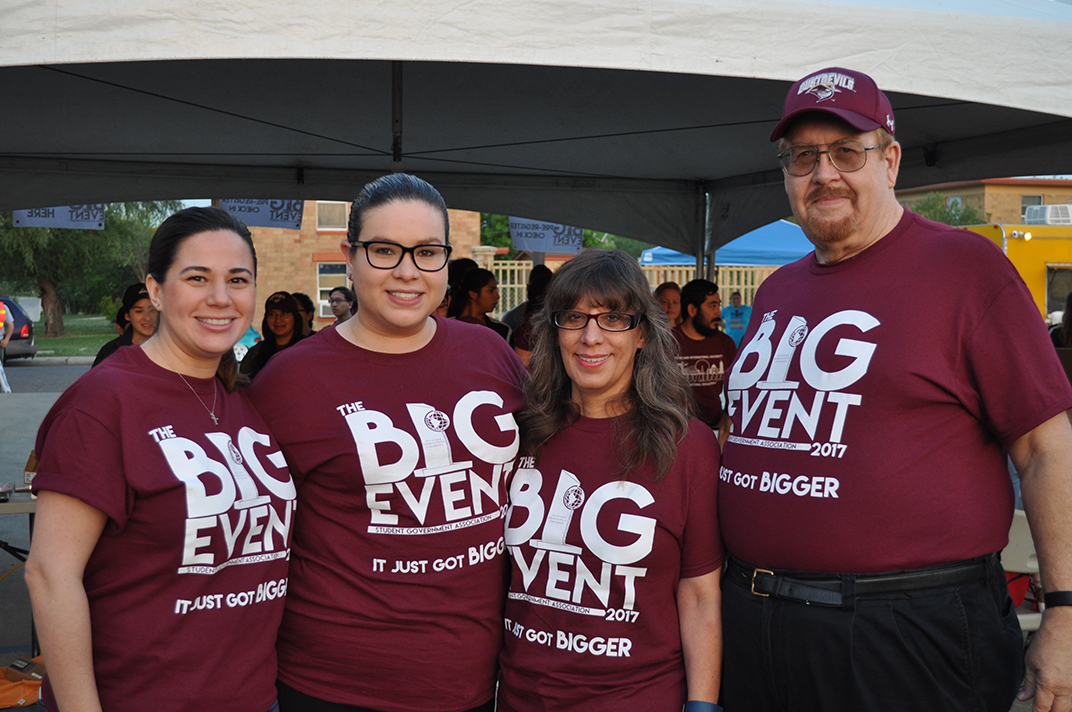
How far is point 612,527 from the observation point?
1.79 meters

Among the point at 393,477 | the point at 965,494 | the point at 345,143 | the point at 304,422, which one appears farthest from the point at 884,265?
the point at 345,143

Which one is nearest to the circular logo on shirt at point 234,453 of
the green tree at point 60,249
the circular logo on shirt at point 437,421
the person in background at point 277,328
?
the circular logo on shirt at point 437,421

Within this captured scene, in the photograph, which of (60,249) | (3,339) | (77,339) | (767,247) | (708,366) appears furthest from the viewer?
(60,249)

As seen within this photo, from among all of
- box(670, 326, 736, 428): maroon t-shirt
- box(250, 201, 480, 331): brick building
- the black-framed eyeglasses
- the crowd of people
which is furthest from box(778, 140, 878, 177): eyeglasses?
box(250, 201, 480, 331): brick building

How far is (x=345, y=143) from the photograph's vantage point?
5.77 metres

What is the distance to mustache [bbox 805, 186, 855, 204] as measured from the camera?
1776 mm

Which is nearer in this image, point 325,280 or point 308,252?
point 308,252

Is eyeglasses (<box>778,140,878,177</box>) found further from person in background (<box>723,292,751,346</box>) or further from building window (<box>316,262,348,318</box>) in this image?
building window (<box>316,262,348,318</box>)

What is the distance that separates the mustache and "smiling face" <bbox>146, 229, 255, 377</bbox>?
49.5 inches

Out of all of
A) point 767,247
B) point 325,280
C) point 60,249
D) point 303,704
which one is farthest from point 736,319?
point 60,249

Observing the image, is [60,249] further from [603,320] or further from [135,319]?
Answer: [603,320]

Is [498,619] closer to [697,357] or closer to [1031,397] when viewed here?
[1031,397]

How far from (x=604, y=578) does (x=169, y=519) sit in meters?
0.88

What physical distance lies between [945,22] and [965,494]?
1.62 m
